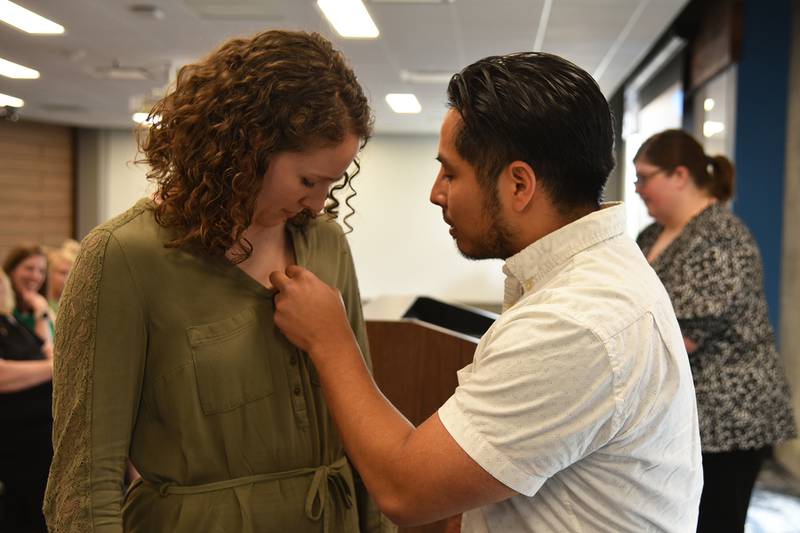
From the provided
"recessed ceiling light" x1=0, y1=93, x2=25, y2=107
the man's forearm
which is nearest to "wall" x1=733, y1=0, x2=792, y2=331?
the man's forearm

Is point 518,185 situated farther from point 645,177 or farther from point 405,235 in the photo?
point 405,235

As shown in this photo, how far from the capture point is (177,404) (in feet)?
3.67

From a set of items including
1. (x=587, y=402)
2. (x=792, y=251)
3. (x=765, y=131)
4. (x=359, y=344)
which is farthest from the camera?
(x=765, y=131)

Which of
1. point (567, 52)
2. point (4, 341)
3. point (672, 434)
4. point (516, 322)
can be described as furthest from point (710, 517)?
point (567, 52)

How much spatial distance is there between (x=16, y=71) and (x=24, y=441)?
638 centimetres

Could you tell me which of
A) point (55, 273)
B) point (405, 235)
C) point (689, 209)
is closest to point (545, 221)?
point (689, 209)

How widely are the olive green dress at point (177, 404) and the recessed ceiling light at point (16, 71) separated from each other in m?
7.89

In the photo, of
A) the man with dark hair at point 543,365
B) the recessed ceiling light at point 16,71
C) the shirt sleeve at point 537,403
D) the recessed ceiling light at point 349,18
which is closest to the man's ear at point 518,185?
the man with dark hair at point 543,365

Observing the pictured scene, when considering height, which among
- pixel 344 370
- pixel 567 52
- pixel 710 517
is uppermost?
pixel 567 52

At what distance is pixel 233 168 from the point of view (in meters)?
1.11

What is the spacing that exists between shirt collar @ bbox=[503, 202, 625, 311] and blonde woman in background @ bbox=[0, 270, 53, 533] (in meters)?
2.87

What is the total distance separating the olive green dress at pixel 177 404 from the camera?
1.06 metres

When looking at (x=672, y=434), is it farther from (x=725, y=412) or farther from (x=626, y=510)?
(x=725, y=412)

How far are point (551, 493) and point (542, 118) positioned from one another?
1.50 feet
